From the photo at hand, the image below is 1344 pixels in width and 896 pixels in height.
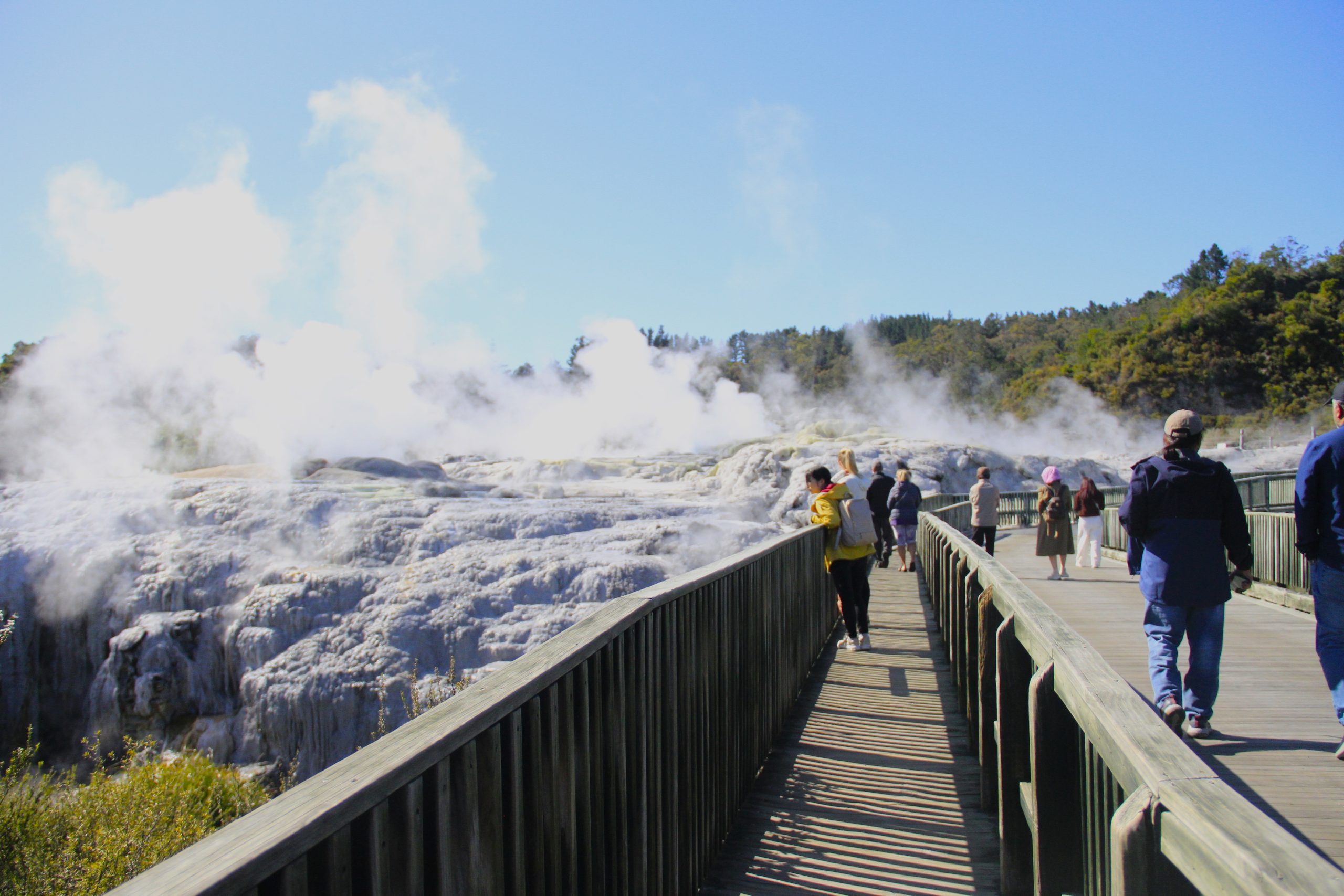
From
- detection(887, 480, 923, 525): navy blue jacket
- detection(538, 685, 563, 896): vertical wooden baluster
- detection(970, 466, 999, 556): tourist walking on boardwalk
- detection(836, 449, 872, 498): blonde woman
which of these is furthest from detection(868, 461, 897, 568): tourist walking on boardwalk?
detection(538, 685, 563, 896): vertical wooden baluster

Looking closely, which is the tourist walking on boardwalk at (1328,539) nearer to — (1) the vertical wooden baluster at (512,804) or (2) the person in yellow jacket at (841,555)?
(2) the person in yellow jacket at (841,555)

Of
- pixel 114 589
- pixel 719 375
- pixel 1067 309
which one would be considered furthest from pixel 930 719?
pixel 1067 309

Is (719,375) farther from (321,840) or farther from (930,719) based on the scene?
(321,840)

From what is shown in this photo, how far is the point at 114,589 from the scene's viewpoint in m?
15.2

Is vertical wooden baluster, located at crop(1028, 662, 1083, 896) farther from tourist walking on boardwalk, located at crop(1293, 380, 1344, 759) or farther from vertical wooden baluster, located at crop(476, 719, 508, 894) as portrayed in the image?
tourist walking on boardwalk, located at crop(1293, 380, 1344, 759)

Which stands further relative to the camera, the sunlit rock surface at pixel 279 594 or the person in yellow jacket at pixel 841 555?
the sunlit rock surface at pixel 279 594

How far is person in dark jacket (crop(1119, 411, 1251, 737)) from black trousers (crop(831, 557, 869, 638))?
2678 mm

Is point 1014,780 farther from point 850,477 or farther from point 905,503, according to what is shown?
point 905,503

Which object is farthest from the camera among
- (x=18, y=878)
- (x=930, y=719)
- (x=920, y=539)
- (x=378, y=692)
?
(x=920, y=539)

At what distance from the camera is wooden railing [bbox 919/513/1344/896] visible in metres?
1.12

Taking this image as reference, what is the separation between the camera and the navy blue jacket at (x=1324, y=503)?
4.18 m

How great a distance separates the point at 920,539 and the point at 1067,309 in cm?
10249

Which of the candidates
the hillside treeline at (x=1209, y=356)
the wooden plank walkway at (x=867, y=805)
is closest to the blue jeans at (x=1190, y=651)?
the wooden plank walkway at (x=867, y=805)

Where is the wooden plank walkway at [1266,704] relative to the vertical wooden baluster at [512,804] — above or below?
below
